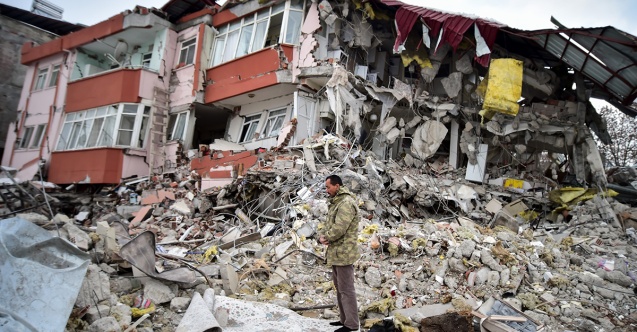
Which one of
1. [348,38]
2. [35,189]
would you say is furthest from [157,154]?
[348,38]

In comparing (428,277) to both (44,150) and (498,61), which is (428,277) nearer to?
(498,61)

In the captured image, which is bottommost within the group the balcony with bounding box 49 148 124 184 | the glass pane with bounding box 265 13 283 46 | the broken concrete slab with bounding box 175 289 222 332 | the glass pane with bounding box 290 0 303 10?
the broken concrete slab with bounding box 175 289 222 332

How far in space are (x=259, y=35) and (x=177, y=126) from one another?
4.85 m

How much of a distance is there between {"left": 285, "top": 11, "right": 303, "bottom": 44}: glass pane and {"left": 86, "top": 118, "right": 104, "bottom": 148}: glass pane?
8223 millimetres

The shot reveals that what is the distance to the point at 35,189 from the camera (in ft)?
48.0

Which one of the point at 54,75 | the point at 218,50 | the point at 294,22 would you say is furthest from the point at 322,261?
the point at 54,75

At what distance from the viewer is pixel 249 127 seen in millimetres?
13859

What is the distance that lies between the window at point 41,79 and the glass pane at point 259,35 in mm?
11863

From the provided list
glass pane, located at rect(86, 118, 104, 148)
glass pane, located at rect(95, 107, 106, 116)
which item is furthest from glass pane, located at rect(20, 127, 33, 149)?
glass pane, located at rect(95, 107, 106, 116)

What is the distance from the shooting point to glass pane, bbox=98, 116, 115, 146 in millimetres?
14614

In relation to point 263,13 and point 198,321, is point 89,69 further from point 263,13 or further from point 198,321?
point 198,321

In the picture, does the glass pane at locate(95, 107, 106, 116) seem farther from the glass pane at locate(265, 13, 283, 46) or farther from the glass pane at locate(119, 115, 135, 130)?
the glass pane at locate(265, 13, 283, 46)

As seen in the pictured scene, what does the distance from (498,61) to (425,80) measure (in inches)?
94.3

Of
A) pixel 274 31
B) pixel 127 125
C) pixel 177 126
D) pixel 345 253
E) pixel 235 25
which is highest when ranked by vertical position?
pixel 235 25
